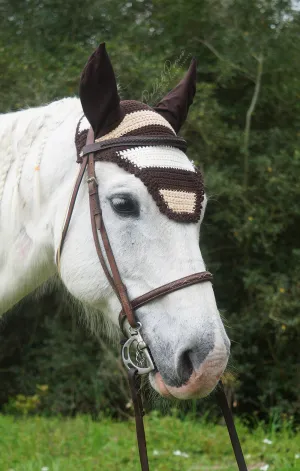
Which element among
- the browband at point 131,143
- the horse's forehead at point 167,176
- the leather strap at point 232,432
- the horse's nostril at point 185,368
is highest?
the browband at point 131,143

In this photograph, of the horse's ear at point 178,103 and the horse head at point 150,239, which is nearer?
the horse head at point 150,239

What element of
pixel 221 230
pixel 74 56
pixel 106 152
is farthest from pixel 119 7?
pixel 106 152

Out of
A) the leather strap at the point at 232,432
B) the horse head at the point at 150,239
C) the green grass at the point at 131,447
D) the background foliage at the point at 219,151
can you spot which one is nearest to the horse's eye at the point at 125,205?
the horse head at the point at 150,239

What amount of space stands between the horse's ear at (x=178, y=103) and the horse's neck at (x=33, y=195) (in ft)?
1.13

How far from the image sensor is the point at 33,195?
2301 mm

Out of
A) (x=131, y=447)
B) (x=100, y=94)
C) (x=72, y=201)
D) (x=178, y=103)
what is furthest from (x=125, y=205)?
(x=131, y=447)

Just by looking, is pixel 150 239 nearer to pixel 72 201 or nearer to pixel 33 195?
pixel 72 201

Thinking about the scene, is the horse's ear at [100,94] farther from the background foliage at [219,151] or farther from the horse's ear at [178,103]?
the background foliage at [219,151]

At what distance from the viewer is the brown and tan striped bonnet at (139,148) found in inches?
77.8

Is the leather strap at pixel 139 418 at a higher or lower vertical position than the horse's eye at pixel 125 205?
lower

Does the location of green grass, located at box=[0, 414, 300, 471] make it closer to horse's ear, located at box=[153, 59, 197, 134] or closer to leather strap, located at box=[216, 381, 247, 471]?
leather strap, located at box=[216, 381, 247, 471]

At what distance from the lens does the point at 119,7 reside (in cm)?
689

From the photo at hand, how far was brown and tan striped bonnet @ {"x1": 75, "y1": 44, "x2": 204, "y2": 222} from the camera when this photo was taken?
6.48 feet

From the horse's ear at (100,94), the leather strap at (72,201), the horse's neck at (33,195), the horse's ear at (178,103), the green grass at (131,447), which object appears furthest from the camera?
the green grass at (131,447)
